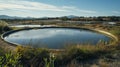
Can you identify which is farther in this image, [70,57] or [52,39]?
[52,39]

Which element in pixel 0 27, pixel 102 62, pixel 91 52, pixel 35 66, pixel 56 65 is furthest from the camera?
pixel 0 27

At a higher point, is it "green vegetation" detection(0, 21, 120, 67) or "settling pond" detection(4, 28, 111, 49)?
"green vegetation" detection(0, 21, 120, 67)

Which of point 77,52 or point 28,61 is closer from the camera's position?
point 28,61

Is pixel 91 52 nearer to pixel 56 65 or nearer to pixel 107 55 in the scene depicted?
pixel 107 55

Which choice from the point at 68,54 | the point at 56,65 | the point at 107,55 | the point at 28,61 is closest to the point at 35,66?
the point at 28,61

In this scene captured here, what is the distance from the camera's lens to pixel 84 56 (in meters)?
9.20

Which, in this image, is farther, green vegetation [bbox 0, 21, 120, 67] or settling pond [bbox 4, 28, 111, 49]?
settling pond [bbox 4, 28, 111, 49]

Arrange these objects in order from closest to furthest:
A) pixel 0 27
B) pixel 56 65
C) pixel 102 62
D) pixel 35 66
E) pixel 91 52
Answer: pixel 35 66, pixel 56 65, pixel 102 62, pixel 91 52, pixel 0 27

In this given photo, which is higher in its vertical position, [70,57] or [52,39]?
[70,57]

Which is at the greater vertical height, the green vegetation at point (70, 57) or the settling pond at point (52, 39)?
the green vegetation at point (70, 57)

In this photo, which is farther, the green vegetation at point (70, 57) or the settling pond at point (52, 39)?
the settling pond at point (52, 39)

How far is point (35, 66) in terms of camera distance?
24.6 feet

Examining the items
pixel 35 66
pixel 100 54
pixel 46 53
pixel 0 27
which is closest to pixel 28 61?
pixel 35 66

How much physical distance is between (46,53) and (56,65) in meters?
0.65
